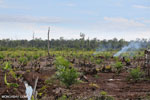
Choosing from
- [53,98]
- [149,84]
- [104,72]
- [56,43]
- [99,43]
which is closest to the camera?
[53,98]

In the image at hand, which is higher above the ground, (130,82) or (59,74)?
(59,74)

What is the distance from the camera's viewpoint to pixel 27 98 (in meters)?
7.39

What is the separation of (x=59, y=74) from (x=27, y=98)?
2250 millimetres

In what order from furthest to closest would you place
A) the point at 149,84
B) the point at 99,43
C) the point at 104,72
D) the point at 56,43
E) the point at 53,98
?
the point at 56,43 → the point at 99,43 → the point at 104,72 → the point at 149,84 → the point at 53,98

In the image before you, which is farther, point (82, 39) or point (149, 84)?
point (82, 39)

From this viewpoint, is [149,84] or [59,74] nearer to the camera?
[59,74]

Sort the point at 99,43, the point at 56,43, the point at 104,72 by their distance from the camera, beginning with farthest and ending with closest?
the point at 56,43
the point at 99,43
the point at 104,72

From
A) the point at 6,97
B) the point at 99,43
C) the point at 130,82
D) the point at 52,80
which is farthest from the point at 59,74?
the point at 99,43

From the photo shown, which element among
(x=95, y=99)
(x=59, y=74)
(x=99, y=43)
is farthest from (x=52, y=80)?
(x=99, y=43)

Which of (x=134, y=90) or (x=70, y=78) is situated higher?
(x=70, y=78)

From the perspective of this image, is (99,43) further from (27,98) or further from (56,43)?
(27,98)

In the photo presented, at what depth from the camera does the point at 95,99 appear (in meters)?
6.81

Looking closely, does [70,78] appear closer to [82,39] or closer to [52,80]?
[52,80]

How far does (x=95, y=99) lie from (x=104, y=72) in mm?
8641
